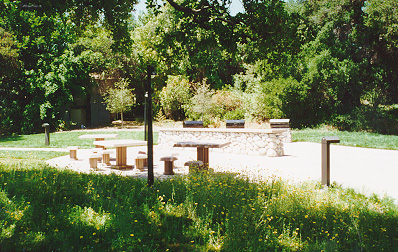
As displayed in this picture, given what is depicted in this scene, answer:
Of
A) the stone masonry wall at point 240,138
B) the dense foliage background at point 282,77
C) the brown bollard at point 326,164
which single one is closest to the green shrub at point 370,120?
the dense foliage background at point 282,77

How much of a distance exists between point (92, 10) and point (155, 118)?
19.6 m

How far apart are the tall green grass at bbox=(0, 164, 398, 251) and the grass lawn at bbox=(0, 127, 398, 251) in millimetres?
13

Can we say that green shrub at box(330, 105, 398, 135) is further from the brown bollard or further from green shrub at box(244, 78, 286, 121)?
the brown bollard

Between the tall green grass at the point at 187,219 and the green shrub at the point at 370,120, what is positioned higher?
the green shrub at the point at 370,120

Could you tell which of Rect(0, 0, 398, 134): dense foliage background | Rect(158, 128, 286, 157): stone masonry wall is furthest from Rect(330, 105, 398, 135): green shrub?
Rect(158, 128, 286, 157): stone masonry wall

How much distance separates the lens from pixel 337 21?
23.5 metres

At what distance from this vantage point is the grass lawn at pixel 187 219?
156 inches

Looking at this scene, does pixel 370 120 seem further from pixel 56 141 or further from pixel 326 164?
pixel 56 141

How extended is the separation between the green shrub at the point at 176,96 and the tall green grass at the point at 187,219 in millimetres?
21384

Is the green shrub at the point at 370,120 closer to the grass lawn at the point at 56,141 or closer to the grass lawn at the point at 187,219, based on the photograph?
the grass lawn at the point at 56,141

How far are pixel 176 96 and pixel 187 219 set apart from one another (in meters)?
23.2

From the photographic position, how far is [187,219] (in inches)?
183

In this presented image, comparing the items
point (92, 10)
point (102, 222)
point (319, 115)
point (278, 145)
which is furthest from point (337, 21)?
point (102, 222)

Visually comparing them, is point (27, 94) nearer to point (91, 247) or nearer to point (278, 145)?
point (278, 145)
